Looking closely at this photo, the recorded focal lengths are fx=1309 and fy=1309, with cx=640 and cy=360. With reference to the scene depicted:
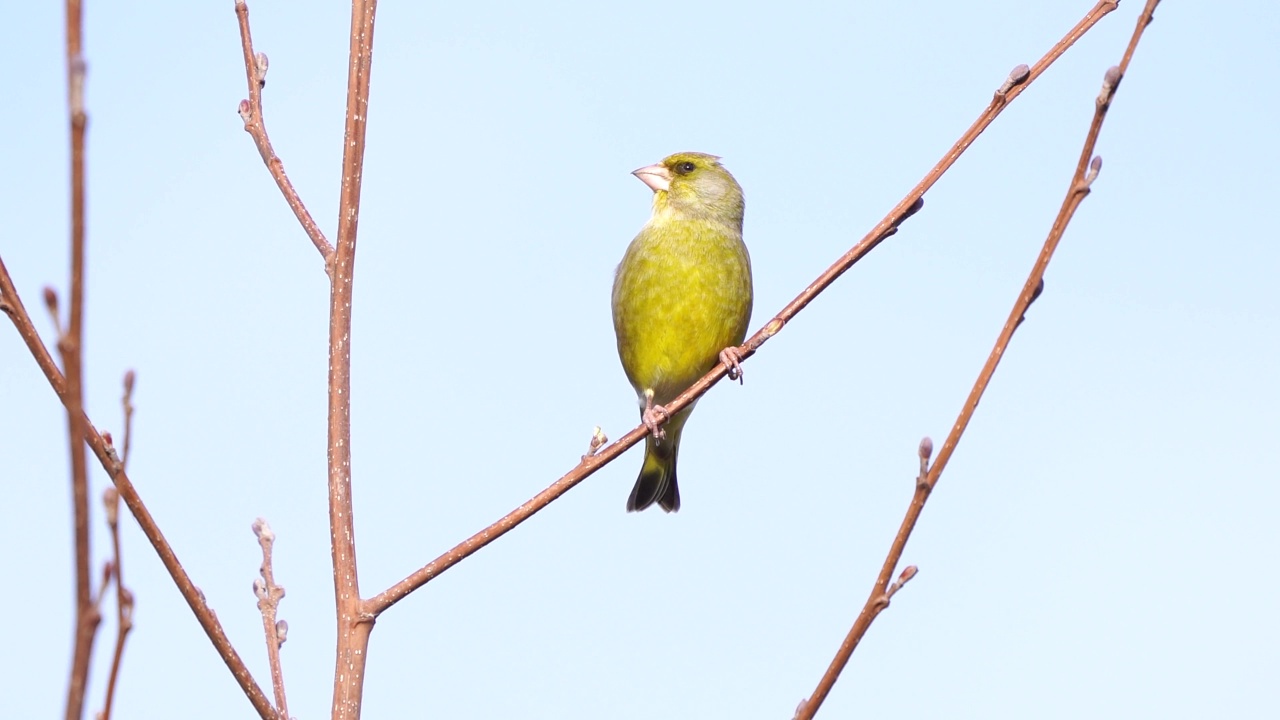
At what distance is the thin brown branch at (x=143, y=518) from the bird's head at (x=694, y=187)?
4.24 meters

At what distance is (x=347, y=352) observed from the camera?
2.44m

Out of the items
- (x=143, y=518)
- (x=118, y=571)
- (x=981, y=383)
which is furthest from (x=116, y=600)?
(x=981, y=383)

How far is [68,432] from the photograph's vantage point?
1072mm

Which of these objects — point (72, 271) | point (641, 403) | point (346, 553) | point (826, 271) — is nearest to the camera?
point (72, 271)

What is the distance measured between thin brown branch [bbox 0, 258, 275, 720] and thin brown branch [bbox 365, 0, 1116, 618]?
0.33m

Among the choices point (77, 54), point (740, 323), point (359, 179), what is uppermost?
point (740, 323)

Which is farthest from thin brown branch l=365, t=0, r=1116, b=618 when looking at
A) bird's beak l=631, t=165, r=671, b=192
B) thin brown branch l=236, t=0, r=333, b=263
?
bird's beak l=631, t=165, r=671, b=192

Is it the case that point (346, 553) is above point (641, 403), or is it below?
below

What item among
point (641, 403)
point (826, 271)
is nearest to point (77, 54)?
point (826, 271)

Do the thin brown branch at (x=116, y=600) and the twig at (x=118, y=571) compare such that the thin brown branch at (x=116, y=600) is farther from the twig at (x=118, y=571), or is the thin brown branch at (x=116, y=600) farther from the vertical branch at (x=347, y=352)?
the vertical branch at (x=347, y=352)

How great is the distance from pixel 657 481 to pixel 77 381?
Result: 5586mm

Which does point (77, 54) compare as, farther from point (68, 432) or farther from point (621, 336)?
point (621, 336)

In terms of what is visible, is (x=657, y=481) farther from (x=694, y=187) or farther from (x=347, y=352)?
(x=347, y=352)

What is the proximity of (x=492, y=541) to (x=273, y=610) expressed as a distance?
1.45 feet
